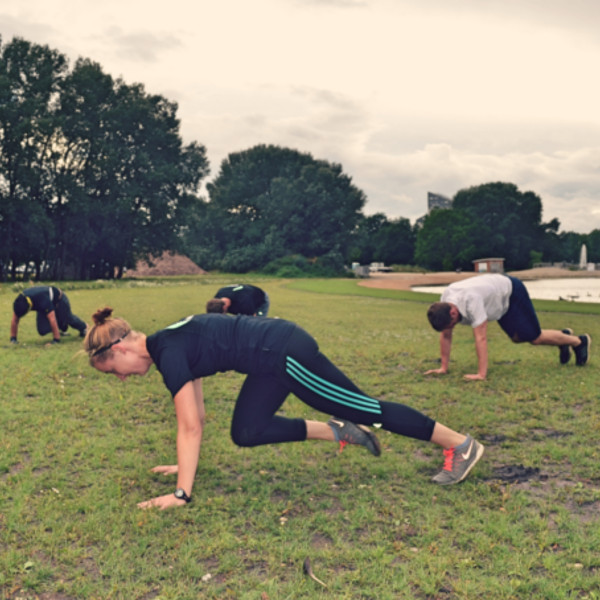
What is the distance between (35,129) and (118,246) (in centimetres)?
1284

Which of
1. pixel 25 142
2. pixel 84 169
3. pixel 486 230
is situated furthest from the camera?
pixel 486 230

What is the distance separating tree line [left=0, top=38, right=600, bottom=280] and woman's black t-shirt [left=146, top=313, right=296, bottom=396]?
4168cm

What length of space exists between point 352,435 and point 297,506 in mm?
861

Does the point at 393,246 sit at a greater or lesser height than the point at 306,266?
greater

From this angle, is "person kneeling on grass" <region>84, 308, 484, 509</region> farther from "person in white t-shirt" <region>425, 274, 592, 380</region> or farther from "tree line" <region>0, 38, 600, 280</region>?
"tree line" <region>0, 38, 600, 280</region>

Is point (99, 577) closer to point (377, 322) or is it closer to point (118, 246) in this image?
point (377, 322)

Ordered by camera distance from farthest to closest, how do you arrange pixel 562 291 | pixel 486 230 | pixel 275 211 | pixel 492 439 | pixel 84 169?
pixel 486 230, pixel 275 211, pixel 84 169, pixel 562 291, pixel 492 439

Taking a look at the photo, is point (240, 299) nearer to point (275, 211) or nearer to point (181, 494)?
point (181, 494)

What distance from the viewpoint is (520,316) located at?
328 inches

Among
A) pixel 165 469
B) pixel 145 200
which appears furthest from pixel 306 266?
pixel 165 469

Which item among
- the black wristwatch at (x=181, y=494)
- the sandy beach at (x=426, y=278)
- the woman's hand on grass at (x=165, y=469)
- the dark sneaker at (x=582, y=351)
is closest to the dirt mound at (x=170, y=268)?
the sandy beach at (x=426, y=278)

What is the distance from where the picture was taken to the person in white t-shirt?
779 cm

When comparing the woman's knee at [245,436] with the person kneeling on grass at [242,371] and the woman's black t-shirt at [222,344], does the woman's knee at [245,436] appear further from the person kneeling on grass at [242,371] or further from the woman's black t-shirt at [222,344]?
the woman's black t-shirt at [222,344]

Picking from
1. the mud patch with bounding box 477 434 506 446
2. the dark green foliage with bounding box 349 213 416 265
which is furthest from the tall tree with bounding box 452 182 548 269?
the mud patch with bounding box 477 434 506 446
